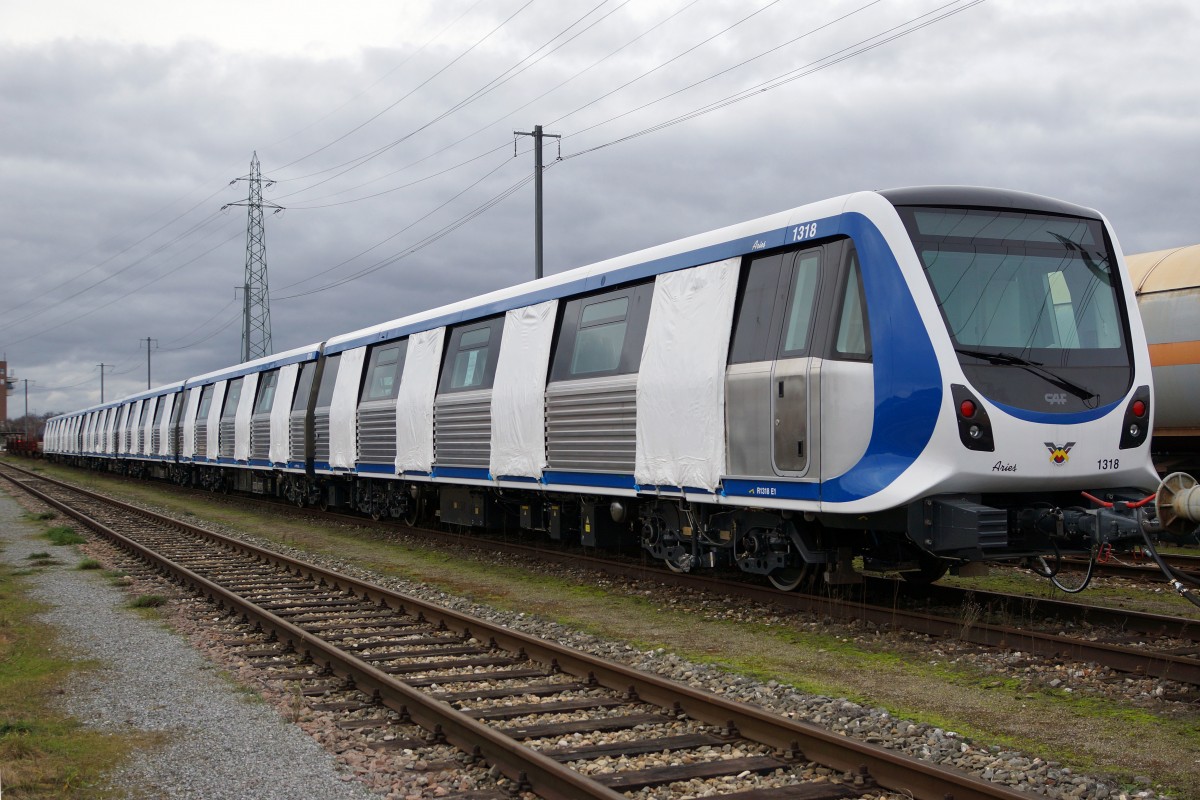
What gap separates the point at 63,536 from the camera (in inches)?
671

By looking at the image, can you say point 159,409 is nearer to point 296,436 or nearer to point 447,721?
point 296,436

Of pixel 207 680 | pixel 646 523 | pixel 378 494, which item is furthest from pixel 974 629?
pixel 378 494

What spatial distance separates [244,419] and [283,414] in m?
3.50

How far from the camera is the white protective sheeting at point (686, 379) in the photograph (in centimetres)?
893

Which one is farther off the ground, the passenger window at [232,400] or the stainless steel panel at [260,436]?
the passenger window at [232,400]

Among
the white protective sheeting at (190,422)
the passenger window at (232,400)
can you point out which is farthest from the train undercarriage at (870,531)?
the white protective sheeting at (190,422)

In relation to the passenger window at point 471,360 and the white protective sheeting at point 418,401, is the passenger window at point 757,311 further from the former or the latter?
the white protective sheeting at point 418,401

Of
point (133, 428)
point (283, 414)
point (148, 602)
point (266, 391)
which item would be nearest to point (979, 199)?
point (148, 602)

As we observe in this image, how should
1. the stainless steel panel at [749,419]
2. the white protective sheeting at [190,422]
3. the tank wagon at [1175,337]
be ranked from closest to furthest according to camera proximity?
the stainless steel panel at [749,419], the tank wagon at [1175,337], the white protective sheeting at [190,422]

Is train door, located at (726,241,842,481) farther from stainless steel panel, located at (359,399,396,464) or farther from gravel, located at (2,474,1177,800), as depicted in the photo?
stainless steel panel, located at (359,399,396,464)

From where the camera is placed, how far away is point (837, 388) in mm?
7707

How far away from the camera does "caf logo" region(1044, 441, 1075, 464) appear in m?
7.46

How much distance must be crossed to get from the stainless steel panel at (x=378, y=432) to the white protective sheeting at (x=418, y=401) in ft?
1.00

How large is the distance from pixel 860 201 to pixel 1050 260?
1.60 meters
